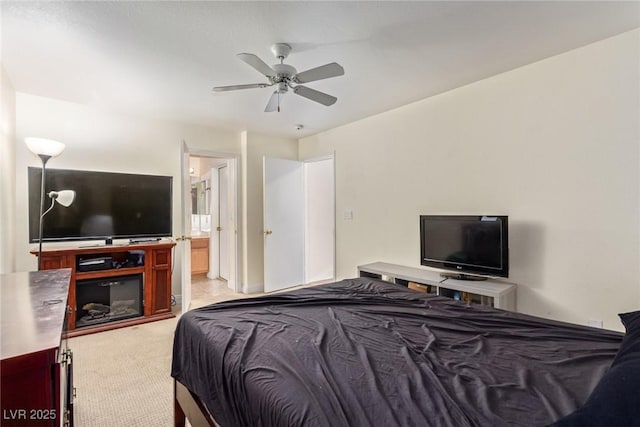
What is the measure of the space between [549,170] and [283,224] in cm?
345

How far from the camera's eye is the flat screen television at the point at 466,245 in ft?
8.70

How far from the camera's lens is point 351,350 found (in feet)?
4.17

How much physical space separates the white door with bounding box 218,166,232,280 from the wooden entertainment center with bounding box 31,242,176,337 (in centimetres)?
170

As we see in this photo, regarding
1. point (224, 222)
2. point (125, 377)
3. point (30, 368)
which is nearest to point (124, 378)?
point (125, 377)

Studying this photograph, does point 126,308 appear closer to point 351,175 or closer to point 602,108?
point 351,175

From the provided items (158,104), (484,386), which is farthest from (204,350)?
(158,104)

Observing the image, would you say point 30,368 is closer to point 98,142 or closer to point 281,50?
point 281,50

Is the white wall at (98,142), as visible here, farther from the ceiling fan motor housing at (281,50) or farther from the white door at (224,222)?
the ceiling fan motor housing at (281,50)

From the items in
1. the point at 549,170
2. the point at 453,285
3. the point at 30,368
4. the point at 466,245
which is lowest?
the point at 453,285

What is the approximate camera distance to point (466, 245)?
288cm

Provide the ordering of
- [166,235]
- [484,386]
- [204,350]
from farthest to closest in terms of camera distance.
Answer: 1. [166,235]
2. [204,350]
3. [484,386]

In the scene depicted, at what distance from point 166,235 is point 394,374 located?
3.57 meters

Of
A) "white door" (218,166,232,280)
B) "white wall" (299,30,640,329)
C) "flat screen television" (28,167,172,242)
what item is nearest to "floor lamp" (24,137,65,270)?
"flat screen television" (28,167,172,242)

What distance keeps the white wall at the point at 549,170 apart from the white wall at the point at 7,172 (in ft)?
12.3
